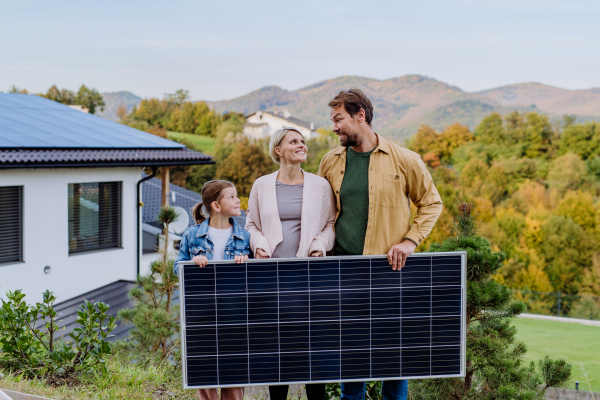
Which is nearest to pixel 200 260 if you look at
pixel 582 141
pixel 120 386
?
pixel 120 386

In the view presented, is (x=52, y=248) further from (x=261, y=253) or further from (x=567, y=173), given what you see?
(x=567, y=173)

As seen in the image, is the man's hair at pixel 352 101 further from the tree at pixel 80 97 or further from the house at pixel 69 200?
the tree at pixel 80 97

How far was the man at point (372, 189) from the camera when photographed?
352cm

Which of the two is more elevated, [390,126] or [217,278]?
[390,126]

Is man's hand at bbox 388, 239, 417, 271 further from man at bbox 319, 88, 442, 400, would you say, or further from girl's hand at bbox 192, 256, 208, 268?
girl's hand at bbox 192, 256, 208, 268

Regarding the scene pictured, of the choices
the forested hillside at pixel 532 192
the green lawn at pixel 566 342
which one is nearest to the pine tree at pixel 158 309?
the green lawn at pixel 566 342

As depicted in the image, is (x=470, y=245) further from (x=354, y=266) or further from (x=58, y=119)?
(x=58, y=119)

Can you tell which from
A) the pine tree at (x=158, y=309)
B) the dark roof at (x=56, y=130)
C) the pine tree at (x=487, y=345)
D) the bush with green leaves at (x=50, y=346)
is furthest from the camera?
the dark roof at (x=56, y=130)

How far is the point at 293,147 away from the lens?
11.5ft

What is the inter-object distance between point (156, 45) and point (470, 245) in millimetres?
113782

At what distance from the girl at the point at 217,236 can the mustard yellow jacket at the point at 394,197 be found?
0.74 meters

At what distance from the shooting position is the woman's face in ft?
11.5

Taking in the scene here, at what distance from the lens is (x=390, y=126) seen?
118m

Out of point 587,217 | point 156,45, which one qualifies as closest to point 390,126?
point 156,45
